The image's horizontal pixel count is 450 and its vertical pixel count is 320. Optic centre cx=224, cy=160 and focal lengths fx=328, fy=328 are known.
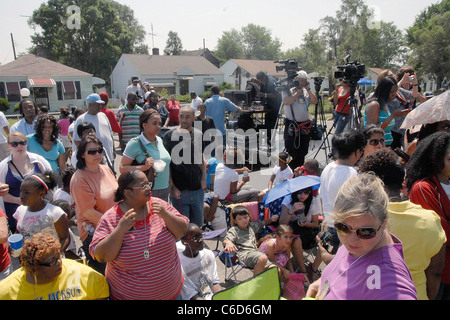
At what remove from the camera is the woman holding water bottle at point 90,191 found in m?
2.70

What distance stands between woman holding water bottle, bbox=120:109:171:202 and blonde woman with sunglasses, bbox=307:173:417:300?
2.20m

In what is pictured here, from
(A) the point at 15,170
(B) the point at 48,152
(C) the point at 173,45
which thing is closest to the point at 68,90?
(B) the point at 48,152

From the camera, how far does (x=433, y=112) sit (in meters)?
3.39

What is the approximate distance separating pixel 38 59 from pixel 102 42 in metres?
12.0

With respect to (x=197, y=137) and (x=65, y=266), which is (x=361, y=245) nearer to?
(x=65, y=266)

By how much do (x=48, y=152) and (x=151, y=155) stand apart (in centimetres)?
185

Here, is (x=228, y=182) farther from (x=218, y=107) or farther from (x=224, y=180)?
(x=218, y=107)

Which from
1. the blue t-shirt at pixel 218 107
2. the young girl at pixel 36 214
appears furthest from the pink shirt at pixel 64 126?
the young girl at pixel 36 214

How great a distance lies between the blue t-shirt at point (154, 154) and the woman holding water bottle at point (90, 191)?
0.43m

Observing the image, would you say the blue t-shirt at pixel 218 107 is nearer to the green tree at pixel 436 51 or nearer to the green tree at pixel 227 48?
the green tree at pixel 436 51

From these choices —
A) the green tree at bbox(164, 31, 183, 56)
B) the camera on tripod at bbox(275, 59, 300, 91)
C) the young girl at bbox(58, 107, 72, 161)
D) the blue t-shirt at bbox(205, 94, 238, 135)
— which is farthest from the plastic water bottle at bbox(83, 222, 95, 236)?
the green tree at bbox(164, 31, 183, 56)

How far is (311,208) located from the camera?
13.1 feet

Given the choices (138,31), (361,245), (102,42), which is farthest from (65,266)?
(138,31)
